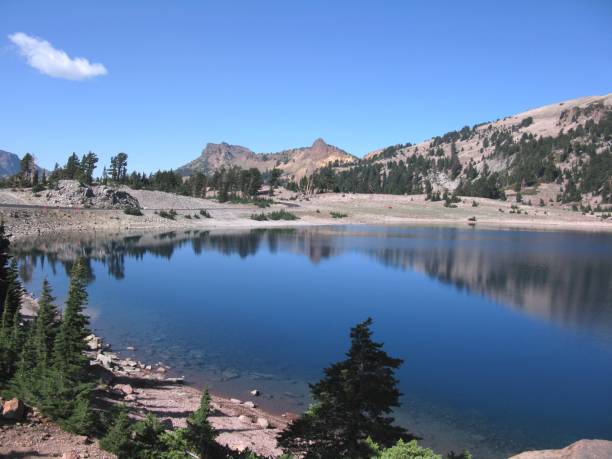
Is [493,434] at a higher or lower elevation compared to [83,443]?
lower

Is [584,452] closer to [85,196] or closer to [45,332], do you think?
[45,332]

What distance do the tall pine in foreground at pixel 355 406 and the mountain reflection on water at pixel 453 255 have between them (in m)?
25.8

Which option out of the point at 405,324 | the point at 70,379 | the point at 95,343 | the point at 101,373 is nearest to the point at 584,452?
the point at 70,379

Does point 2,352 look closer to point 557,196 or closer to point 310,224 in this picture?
point 310,224

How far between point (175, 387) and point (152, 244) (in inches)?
2087

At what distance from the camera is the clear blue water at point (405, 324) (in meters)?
18.4

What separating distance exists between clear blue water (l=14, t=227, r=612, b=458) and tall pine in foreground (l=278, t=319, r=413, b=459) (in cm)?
653

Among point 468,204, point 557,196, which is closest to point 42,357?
point 468,204

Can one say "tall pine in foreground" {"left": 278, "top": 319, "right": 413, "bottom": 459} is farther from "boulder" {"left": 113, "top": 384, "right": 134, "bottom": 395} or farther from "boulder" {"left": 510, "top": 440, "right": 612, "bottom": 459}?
"boulder" {"left": 113, "top": 384, "right": 134, "bottom": 395}

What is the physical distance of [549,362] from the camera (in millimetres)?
23766

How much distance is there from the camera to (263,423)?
15719 millimetres

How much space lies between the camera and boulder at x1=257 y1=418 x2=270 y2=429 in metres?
15.6

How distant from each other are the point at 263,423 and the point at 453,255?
51.5m

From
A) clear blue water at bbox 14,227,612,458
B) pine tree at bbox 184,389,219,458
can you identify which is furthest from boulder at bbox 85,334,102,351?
pine tree at bbox 184,389,219,458
